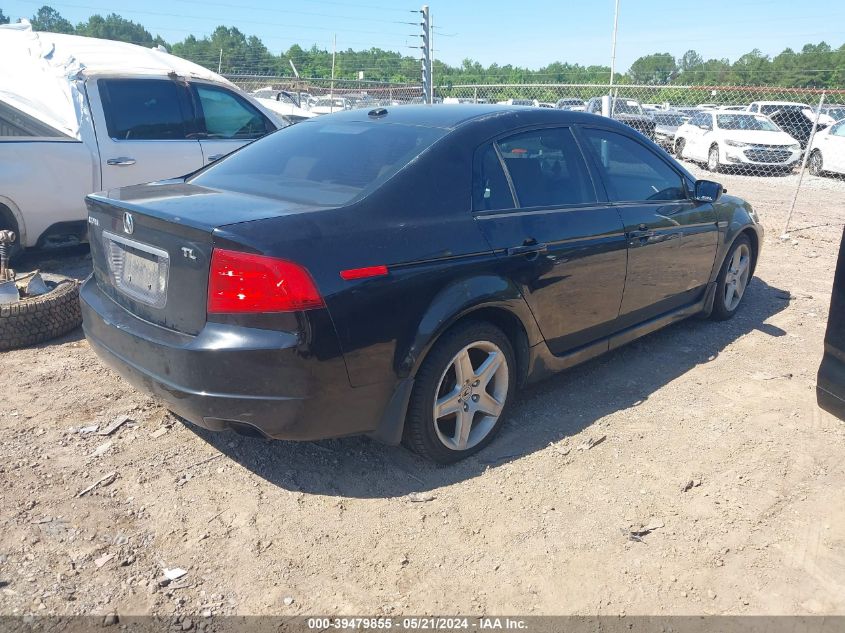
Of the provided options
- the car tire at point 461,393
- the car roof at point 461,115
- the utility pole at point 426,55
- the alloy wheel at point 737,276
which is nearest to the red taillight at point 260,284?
the car tire at point 461,393

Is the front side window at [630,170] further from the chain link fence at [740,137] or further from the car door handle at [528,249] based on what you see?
the chain link fence at [740,137]

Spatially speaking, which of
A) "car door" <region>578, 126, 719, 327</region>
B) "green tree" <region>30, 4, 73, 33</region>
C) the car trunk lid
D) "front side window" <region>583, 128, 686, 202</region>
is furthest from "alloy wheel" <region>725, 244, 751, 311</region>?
"green tree" <region>30, 4, 73, 33</region>

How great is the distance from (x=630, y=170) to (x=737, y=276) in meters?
1.80

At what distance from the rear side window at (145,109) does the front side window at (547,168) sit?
3941 mm

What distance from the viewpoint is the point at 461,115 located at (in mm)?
3695

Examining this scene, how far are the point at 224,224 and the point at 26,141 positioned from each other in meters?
3.83

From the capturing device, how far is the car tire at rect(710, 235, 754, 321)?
5363mm

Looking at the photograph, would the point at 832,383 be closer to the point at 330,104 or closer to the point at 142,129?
the point at 142,129

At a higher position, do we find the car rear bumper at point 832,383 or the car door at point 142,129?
the car door at point 142,129

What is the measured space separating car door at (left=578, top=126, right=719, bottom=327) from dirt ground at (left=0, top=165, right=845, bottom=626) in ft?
1.95

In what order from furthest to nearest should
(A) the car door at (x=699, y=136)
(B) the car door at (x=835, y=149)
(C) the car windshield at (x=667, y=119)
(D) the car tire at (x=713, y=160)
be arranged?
(C) the car windshield at (x=667, y=119)
(A) the car door at (x=699, y=136)
(D) the car tire at (x=713, y=160)
(B) the car door at (x=835, y=149)

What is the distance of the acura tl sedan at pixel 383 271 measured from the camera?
2.70 m

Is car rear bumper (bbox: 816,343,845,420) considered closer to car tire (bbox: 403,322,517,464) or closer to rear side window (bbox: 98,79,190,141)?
car tire (bbox: 403,322,517,464)

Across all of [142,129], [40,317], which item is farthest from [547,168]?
[142,129]
